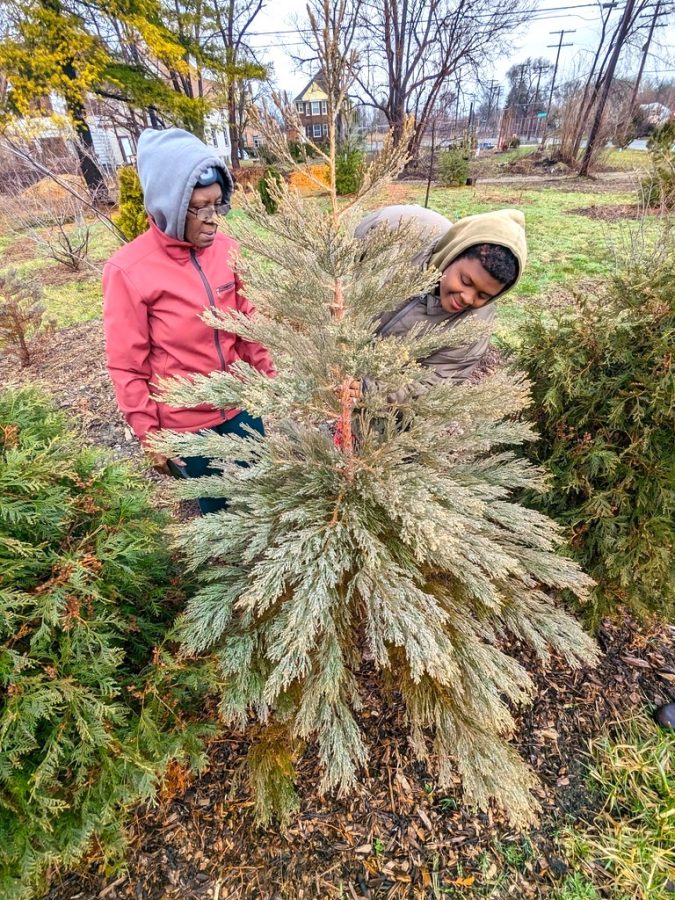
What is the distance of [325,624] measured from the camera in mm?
1309

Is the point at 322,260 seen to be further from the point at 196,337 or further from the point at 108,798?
the point at 108,798

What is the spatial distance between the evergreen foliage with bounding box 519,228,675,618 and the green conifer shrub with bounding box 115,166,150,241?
7.07 metres

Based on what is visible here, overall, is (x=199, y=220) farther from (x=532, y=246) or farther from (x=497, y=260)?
(x=532, y=246)

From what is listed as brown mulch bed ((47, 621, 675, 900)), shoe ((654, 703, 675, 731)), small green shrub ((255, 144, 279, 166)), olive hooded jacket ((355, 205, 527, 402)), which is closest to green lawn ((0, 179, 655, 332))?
olive hooded jacket ((355, 205, 527, 402))

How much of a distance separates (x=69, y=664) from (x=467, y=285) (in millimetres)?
1962

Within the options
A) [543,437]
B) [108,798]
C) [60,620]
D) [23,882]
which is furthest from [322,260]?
[23,882]

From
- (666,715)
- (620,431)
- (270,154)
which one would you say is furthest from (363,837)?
(270,154)

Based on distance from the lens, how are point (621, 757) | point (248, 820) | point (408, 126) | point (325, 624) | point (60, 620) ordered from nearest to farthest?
point (408, 126)
point (60, 620)
point (325, 624)
point (248, 820)
point (621, 757)

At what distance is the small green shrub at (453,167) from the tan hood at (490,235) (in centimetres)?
1758

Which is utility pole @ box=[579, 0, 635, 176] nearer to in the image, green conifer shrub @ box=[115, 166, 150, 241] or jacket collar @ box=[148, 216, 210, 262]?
green conifer shrub @ box=[115, 166, 150, 241]

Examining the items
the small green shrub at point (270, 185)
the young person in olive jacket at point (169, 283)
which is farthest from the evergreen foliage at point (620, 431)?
the young person in olive jacket at point (169, 283)

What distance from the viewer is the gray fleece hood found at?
165cm

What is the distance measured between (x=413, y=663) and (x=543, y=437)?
4.61ft

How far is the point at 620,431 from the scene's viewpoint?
1833mm
